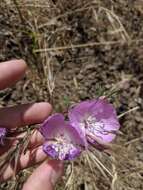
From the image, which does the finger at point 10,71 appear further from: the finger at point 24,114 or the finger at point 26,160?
the finger at point 26,160

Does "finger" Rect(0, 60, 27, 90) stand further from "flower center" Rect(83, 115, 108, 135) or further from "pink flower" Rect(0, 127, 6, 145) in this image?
"flower center" Rect(83, 115, 108, 135)

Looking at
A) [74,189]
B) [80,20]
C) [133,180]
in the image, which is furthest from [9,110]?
[80,20]

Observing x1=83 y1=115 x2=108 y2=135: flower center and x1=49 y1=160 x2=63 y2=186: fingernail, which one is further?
x1=83 y1=115 x2=108 y2=135: flower center

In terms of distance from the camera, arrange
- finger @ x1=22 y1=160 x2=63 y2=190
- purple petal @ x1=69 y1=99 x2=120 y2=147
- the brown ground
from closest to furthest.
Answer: finger @ x1=22 y1=160 x2=63 y2=190 < purple petal @ x1=69 y1=99 x2=120 y2=147 < the brown ground

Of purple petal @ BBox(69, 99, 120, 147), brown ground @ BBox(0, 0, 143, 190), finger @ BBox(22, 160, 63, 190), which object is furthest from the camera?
brown ground @ BBox(0, 0, 143, 190)

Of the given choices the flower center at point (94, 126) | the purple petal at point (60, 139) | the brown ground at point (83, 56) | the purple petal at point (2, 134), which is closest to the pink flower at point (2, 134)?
the purple petal at point (2, 134)

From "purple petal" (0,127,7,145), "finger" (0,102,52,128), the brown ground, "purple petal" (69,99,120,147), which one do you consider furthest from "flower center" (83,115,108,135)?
the brown ground

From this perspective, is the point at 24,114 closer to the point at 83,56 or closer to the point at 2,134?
the point at 2,134
